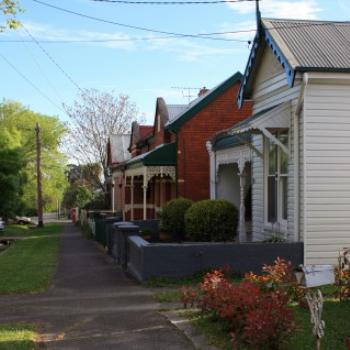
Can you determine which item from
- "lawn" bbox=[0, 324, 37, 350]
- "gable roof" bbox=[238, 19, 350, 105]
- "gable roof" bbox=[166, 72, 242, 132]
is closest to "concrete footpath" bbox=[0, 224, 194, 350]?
"lawn" bbox=[0, 324, 37, 350]

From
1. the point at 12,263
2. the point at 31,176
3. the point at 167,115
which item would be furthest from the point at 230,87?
the point at 31,176

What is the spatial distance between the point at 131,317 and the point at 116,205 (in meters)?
29.7

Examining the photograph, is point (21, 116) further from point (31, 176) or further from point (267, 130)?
point (267, 130)

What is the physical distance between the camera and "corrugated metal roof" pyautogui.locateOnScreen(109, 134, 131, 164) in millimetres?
41438

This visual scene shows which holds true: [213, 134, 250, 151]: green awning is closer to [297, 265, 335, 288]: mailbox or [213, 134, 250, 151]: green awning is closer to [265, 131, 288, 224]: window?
[265, 131, 288, 224]: window

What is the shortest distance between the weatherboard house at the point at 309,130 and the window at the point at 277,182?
0.02 m

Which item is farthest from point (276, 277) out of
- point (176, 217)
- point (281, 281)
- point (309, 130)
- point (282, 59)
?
point (176, 217)

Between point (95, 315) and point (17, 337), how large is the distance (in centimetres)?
162

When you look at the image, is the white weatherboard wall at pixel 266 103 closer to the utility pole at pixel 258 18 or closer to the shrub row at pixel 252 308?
the utility pole at pixel 258 18

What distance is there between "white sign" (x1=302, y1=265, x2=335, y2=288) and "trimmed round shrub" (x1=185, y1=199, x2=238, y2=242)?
6.33m

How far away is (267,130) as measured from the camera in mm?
12781

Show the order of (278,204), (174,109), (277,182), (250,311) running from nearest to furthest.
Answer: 1. (250,311)
2. (278,204)
3. (277,182)
4. (174,109)

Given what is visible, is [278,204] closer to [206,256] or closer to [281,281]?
[206,256]

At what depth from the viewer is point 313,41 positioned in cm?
1294
